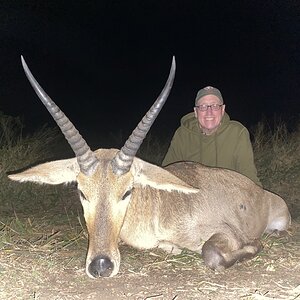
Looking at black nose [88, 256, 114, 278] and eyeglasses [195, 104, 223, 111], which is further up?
eyeglasses [195, 104, 223, 111]

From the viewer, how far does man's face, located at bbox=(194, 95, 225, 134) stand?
6750mm

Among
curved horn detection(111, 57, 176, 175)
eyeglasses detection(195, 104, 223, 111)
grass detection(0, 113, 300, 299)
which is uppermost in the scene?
eyeglasses detection(195, 104, 223, 111)

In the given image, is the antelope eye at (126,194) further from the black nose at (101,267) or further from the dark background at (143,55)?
the dark background at (143,55)

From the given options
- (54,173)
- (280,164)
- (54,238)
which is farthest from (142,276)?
(280,164)

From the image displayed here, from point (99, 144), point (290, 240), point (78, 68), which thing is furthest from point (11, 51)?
point (290, 240)

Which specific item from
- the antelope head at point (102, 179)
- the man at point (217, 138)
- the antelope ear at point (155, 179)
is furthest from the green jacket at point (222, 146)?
the antelope head at point (102, 179)

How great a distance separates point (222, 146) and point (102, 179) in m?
2.65

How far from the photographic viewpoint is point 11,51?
2888 centimetres

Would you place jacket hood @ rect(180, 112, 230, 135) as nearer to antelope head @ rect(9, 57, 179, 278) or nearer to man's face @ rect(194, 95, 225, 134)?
man's face @ rect(194, 95, 225, 134)

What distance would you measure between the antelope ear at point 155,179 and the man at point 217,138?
1931 millimetres

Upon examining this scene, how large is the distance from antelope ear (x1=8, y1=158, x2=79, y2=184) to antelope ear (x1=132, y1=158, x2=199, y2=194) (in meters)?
0.52

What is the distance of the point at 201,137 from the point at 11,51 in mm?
23662

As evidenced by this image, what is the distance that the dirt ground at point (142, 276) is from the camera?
407 cm

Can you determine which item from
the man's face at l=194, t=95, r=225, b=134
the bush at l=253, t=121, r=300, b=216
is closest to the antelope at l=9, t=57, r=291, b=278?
the man's face at l=194, t=95, r=225, b=134
